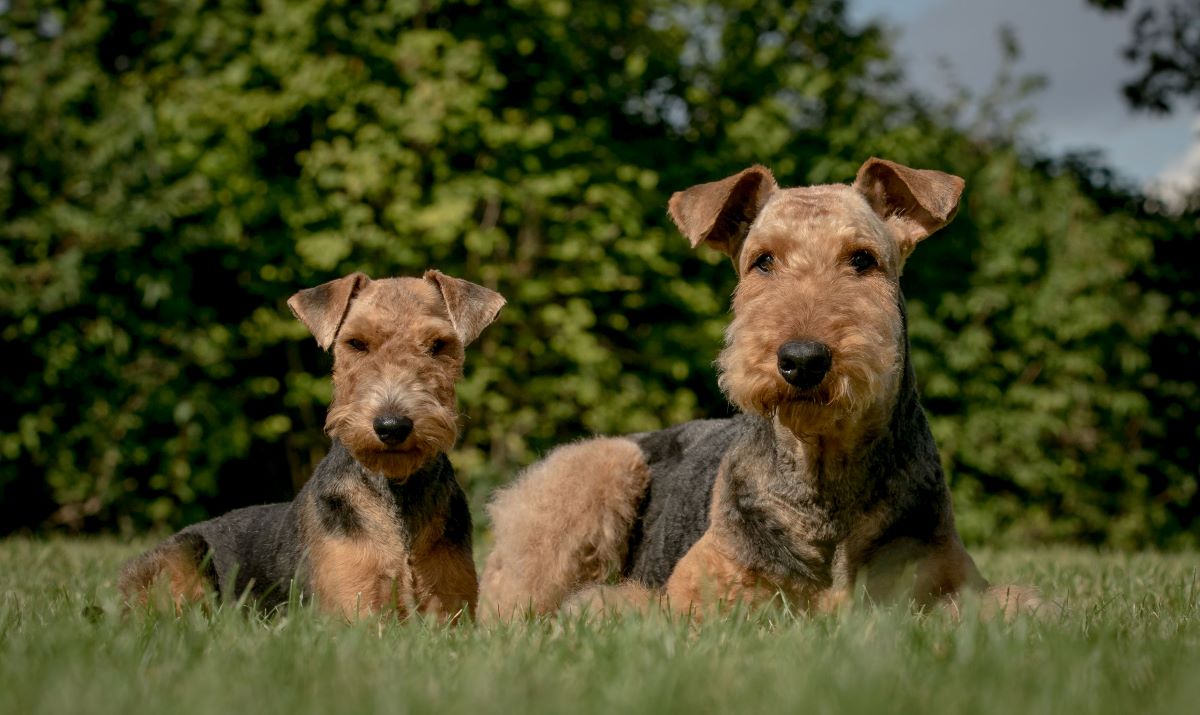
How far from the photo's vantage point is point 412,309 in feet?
12.9

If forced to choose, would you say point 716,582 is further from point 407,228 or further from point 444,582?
point 407,228

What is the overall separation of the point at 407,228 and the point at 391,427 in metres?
3.70

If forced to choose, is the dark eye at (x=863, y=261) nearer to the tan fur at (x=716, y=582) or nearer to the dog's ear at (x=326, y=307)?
the tan fur at (x=716, y=582)

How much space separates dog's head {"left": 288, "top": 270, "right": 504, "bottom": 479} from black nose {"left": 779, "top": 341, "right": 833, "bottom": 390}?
4.14ft

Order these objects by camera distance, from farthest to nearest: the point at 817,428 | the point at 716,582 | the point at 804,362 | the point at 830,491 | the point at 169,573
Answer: the point at 169,573 → the point at 716,582 → the point at 830,491 → the point at 817,428 → the point at 804,362

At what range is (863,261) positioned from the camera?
11.3 ft

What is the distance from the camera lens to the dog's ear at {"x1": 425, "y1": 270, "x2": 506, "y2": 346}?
4.03m

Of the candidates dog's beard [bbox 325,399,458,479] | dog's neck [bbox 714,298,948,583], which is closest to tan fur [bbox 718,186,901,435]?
dog's neck [bbox 714,298,948,583]

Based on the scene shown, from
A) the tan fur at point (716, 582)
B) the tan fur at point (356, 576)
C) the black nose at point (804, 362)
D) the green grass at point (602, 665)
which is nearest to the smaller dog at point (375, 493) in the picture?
the tan fur at point (356, 576)

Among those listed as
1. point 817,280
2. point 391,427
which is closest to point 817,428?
point 817,280

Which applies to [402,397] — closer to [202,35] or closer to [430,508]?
[430,508]

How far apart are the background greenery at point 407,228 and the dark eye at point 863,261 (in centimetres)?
379

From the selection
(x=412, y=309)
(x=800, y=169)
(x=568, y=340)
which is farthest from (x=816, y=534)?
(x=800, y=169)

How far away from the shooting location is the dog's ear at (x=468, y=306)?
13.2 feet
